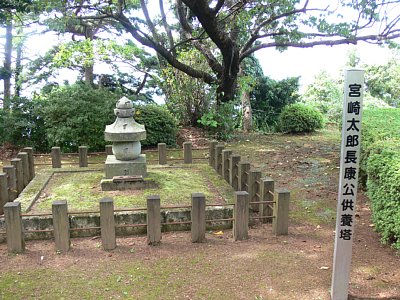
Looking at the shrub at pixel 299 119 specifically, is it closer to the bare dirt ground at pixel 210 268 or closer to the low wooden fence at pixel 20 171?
the low wooden fence at pixel 20 171

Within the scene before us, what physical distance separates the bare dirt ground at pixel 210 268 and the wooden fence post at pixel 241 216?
108 millimetres

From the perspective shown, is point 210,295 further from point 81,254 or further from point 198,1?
point 198,1

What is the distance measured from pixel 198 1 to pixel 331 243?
669 cm

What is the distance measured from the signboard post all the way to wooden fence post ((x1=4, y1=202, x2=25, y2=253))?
345cm

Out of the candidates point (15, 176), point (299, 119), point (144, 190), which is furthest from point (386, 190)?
point (299, 119)

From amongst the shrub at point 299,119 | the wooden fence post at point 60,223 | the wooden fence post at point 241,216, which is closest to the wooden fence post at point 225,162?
the wooden fence post at point 241,216

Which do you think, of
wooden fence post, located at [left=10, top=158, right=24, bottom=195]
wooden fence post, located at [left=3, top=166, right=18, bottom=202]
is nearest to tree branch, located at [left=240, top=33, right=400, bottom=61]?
wooden fence post, located at [left=10, top=158, right=24, bottom=195]

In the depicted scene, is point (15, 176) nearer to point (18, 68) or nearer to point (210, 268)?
point (210, 268)

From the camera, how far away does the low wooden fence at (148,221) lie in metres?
4.47

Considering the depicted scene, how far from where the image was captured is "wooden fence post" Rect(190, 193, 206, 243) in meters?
4.74

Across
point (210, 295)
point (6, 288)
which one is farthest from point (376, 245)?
point (6, 288)

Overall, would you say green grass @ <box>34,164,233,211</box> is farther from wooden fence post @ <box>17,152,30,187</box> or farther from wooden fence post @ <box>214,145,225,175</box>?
wooden fence post @ <box>17,152,30,187</box>

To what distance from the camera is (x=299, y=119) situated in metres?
13.8

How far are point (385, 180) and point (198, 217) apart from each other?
2.33 m
